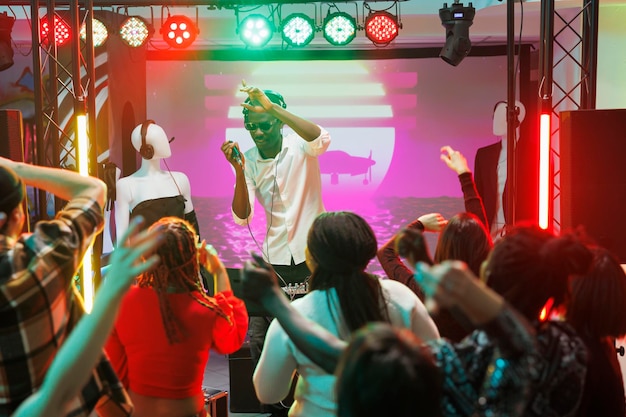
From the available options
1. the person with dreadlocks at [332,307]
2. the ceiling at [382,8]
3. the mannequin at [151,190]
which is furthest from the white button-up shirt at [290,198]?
the person with dreadlocks at [332,307]

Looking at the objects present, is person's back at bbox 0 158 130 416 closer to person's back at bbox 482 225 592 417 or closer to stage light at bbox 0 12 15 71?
person's back at bbox 482 225 592 417

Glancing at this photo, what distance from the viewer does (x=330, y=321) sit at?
6.79ft

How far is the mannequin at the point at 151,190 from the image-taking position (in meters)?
6.32

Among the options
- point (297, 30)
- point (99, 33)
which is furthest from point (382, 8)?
point (99, 33)

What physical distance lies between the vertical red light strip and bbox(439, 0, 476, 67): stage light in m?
1.88

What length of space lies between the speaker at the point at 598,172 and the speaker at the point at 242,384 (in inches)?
84.1

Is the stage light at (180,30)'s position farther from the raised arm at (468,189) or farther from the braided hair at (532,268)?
the braided hair at (532,268)

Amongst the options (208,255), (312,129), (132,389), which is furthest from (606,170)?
(132,389)

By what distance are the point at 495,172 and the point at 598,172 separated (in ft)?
12.5

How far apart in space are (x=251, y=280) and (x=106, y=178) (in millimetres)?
5633

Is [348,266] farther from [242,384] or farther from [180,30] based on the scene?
[180,30]

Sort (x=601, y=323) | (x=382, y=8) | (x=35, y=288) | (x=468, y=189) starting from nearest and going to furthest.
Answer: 1. (x=35, y=288)
2. (x=601, y=323)
3. (x=468, y=189)
4. (x=382, y=8)

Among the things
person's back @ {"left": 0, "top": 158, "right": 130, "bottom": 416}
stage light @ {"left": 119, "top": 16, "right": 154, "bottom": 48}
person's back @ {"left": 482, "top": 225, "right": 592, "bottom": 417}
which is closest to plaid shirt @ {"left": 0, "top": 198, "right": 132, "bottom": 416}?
person's back @ {"left": 0, "top": 158, "right": 130, "bottom": 416}

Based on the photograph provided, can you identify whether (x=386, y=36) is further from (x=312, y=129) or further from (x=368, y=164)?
(x=312, y=129)
